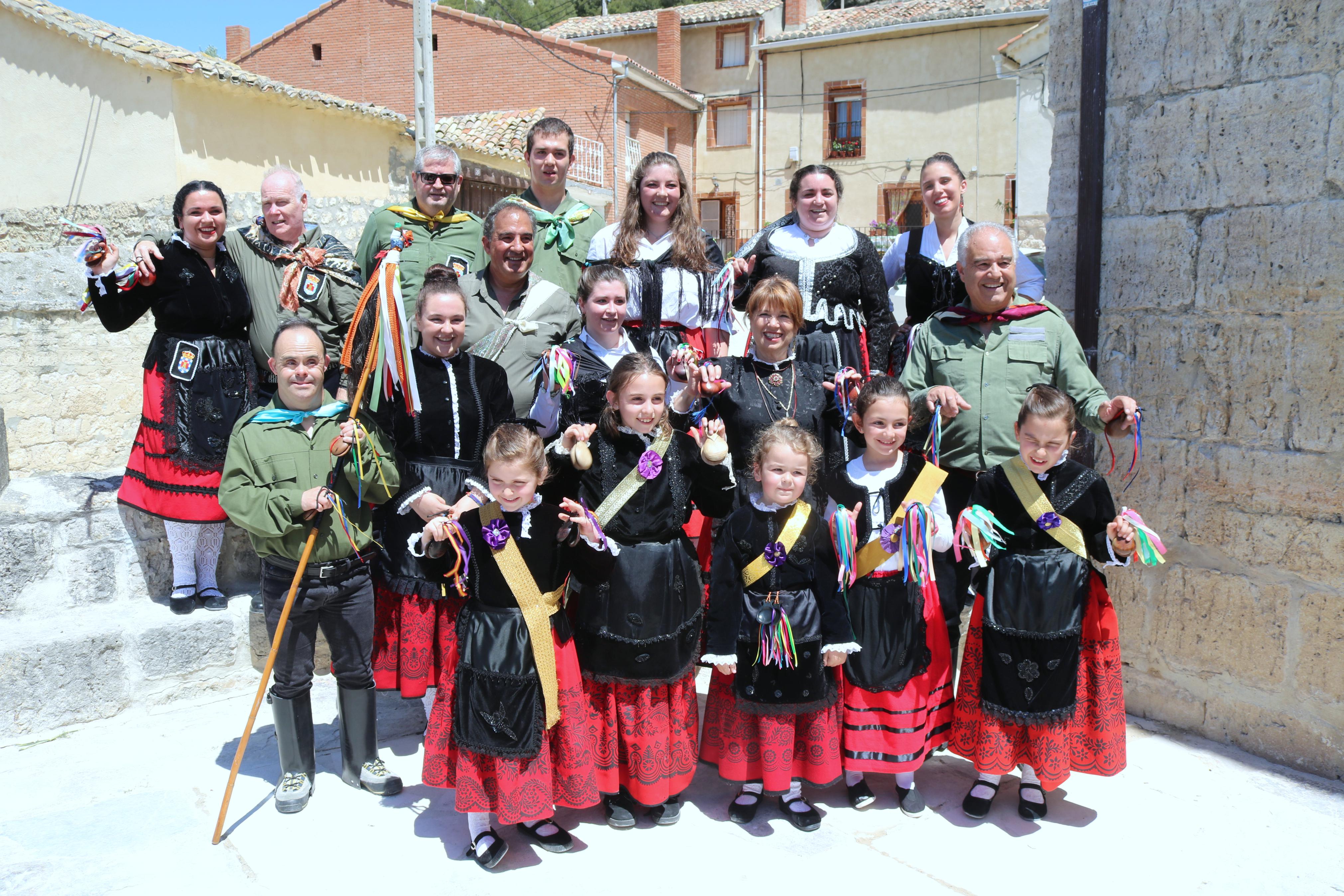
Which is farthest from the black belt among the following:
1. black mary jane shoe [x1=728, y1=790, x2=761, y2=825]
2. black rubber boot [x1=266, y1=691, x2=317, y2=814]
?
black mary jane shoe [x1=728, y1=790, x2=761, y2=825]


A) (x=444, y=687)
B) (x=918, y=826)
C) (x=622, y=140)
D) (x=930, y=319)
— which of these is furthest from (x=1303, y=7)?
(x=622, y=140)

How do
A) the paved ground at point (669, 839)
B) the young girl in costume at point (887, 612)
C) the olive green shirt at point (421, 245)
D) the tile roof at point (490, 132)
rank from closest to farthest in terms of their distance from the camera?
the paved ground at point (669, 839), the young girl in costume at point (887, 612), the olive green shirt at point (421, 245), the tile roof at point (490, 132)

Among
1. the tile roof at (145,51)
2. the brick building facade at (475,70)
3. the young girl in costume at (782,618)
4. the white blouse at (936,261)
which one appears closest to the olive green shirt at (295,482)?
the young girl in costume at (782,618)

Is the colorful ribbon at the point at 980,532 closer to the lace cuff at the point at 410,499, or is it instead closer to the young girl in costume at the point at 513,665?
the young girl in costume at the point at 513,665

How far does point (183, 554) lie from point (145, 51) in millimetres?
11009

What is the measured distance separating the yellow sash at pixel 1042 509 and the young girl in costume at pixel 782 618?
2.16 ft

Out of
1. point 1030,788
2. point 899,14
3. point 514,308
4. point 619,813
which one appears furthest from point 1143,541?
point 899,14

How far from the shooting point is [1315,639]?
364cm

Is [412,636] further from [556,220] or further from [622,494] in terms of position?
[556,220]

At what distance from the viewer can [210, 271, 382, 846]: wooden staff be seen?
3.12 meters

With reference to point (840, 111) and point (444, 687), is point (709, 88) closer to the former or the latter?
point (840, 111)

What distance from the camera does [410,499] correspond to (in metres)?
3.21

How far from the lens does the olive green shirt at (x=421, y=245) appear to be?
422 cm

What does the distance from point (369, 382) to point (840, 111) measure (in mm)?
25958
